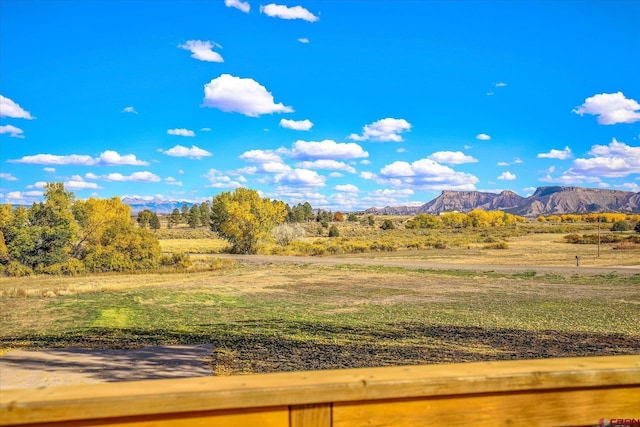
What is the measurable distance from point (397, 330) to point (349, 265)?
23.1 meters

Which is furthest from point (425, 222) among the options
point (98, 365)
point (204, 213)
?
point (98, 365)

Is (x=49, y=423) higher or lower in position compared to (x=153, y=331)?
higher

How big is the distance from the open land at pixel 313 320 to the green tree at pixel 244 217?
76.0 ft

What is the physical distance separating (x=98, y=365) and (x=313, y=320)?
23.1 ft

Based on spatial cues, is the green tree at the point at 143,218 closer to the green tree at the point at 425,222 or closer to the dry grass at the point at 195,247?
the dry grass at the point at 195,247

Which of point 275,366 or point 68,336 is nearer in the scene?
point 275,366

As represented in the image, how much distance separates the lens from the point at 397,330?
1421cm

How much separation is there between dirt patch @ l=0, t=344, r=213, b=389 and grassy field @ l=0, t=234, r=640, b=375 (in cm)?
56

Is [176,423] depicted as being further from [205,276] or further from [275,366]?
[205,276]

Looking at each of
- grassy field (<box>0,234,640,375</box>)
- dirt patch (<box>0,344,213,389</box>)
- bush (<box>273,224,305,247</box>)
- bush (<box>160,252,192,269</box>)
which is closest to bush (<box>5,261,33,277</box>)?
grassy field (<box>0,234,640,375</box>)

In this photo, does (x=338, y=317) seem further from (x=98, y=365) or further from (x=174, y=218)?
(x=174, y=218)

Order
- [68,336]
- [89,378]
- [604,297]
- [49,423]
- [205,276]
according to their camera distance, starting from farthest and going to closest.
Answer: [205,276] < [604,297] < [68,336] < [89,378] < [49,423]

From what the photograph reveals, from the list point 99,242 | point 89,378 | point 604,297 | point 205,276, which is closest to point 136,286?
point 205,276

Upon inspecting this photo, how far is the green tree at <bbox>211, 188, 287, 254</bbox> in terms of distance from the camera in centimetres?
5406
